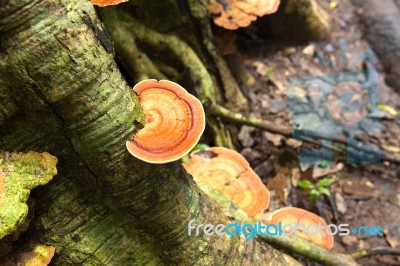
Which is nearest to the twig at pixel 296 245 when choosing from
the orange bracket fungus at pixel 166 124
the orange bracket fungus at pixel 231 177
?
the orange bracket fungus at pixel 231 177

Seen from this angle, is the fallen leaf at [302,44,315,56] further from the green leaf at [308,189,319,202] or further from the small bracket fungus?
the small bracket fungus

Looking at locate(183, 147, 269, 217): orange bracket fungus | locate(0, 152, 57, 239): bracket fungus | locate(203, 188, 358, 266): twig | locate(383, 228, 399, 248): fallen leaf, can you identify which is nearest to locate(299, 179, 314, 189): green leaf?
locate(383, 228, 399, 248): fallen leaf

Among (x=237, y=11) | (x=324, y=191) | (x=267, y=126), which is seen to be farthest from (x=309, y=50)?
(x=324, y=191)

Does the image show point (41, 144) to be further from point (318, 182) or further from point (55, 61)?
point (318, 182)

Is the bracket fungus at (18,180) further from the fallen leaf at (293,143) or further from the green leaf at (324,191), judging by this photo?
the fallen leaf at (293,143)

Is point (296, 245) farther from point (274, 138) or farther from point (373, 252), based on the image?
point (274, 138)
